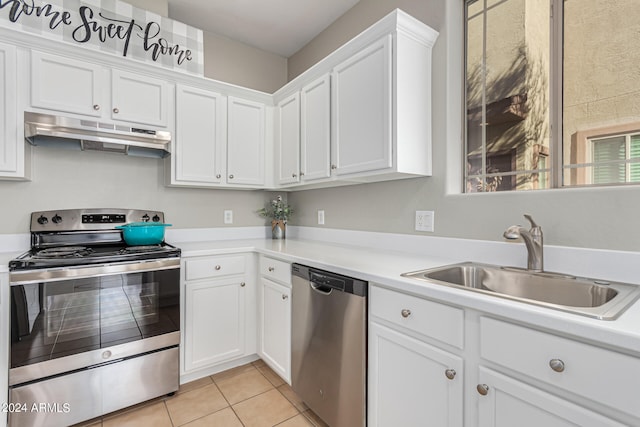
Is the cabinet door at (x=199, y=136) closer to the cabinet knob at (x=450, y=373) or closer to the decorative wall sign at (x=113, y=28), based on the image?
the decorative wall sign at (x=113, y=28)

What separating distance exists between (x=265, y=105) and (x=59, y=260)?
6.24 ft

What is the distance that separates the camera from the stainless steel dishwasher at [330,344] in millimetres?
1414

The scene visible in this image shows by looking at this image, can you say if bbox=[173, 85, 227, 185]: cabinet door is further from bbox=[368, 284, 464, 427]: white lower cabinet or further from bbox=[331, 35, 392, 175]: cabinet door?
bbox=[368, 284, 464, 427]: white lower cabinet

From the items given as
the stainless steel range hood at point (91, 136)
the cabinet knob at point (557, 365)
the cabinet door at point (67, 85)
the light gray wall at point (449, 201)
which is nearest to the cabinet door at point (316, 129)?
the light gray wall at point (449, 201)

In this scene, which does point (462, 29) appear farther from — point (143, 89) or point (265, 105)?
point (143, 89)

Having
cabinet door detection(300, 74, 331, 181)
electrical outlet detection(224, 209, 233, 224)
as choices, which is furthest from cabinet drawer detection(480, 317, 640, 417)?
electrical outlet detection(224, 209, 233, 224)

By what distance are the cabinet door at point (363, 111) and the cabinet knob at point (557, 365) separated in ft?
3.67

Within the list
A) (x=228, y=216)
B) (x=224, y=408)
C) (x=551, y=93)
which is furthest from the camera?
(x=228, y=216)

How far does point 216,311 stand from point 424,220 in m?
1.55

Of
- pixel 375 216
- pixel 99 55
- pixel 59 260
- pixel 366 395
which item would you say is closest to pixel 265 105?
pixel 99 55

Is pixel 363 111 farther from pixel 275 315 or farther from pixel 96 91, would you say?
pixel 96 91

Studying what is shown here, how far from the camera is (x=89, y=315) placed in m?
1.71

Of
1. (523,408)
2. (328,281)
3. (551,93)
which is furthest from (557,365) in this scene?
(551,93)

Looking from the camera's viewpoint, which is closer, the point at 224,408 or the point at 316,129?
the point at 224,408
